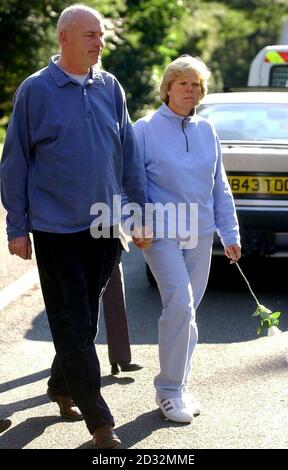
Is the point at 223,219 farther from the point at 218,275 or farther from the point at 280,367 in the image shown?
the point at 218,275

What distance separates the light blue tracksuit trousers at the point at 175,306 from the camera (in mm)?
5398

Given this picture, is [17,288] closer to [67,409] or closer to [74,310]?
[67,409]

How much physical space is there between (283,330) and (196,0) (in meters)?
28.9

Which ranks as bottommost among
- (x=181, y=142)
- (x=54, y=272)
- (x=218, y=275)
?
(x=218, y=275)

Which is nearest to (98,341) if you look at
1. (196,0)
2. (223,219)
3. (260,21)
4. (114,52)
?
(223,219)

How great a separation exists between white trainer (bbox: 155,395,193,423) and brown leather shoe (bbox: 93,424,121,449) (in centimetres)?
55

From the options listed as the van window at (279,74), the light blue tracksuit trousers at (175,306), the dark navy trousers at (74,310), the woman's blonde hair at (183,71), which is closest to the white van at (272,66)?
the van window at (279,74)

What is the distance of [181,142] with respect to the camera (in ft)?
18.0

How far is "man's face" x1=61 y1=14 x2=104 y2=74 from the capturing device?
4.86 metres

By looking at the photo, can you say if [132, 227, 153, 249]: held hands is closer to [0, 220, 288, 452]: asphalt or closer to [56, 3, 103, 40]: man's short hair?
[0, 220, 288, 452]: asphalt

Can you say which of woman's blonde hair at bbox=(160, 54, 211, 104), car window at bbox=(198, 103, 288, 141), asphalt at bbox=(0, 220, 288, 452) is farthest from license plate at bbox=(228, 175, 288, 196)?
woman's blonde hair at bbox=(160, 54, 211, 104)

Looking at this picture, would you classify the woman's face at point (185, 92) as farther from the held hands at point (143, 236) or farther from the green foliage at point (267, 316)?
the green foliage at point (267, 316)

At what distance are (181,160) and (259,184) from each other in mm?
2810

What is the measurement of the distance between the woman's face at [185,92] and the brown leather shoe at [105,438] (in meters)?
1.65
